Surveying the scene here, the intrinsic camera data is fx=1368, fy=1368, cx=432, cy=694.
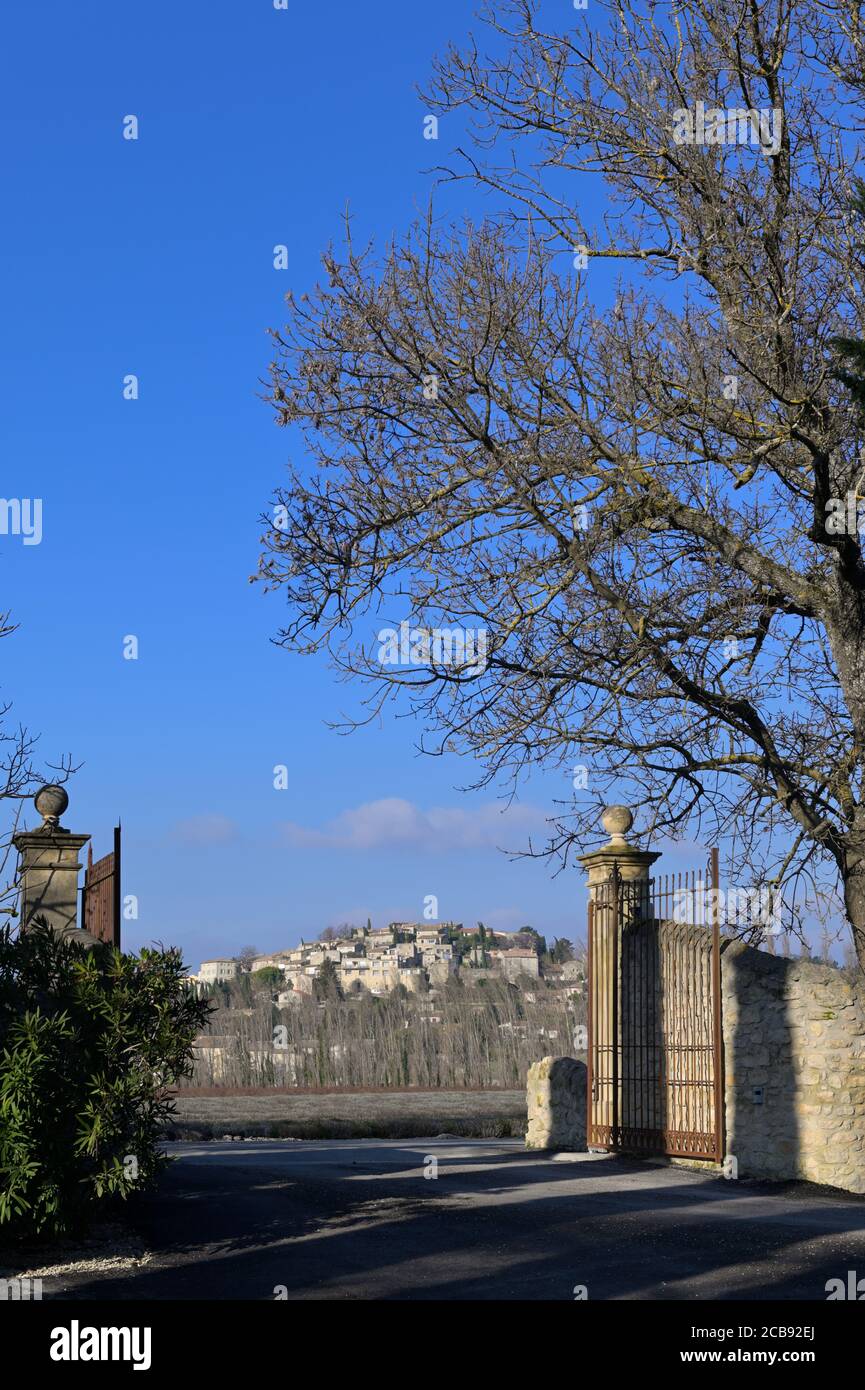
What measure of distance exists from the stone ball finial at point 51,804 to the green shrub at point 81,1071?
4732mm

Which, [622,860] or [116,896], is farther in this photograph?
[622,860]

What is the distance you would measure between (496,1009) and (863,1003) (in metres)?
20.2

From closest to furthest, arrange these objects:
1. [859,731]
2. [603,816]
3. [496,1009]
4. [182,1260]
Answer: [182,1260] → [859,731] → [603,816] → [496,1009]

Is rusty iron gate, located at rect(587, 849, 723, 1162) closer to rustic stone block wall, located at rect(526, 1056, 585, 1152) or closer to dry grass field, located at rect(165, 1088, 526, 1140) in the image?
rustic stone block wall, located at rect(526, 1056, 585, 1152)

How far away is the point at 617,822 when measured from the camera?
1491 centimetres

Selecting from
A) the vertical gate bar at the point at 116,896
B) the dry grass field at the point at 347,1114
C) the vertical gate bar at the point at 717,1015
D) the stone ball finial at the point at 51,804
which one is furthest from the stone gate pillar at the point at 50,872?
the vertical gate bar at the point at 717,1015

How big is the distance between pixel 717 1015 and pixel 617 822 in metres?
2.67

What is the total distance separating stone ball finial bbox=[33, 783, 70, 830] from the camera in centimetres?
1369

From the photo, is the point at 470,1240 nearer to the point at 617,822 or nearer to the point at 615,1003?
the point at 615,1003

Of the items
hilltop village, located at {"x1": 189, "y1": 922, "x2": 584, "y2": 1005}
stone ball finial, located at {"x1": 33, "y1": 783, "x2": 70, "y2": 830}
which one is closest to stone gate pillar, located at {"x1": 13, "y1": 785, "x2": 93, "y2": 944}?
stone ball finial, located at {"x1": 33, "y1": 783, "x2": 70, "y2": 830}

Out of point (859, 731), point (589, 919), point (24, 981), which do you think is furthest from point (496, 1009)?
point (24, 981)

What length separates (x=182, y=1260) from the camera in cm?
816

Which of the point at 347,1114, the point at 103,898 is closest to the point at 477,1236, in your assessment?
the point at 103,898

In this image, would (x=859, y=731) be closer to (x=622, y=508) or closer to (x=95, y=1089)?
(x=622, y=508)
